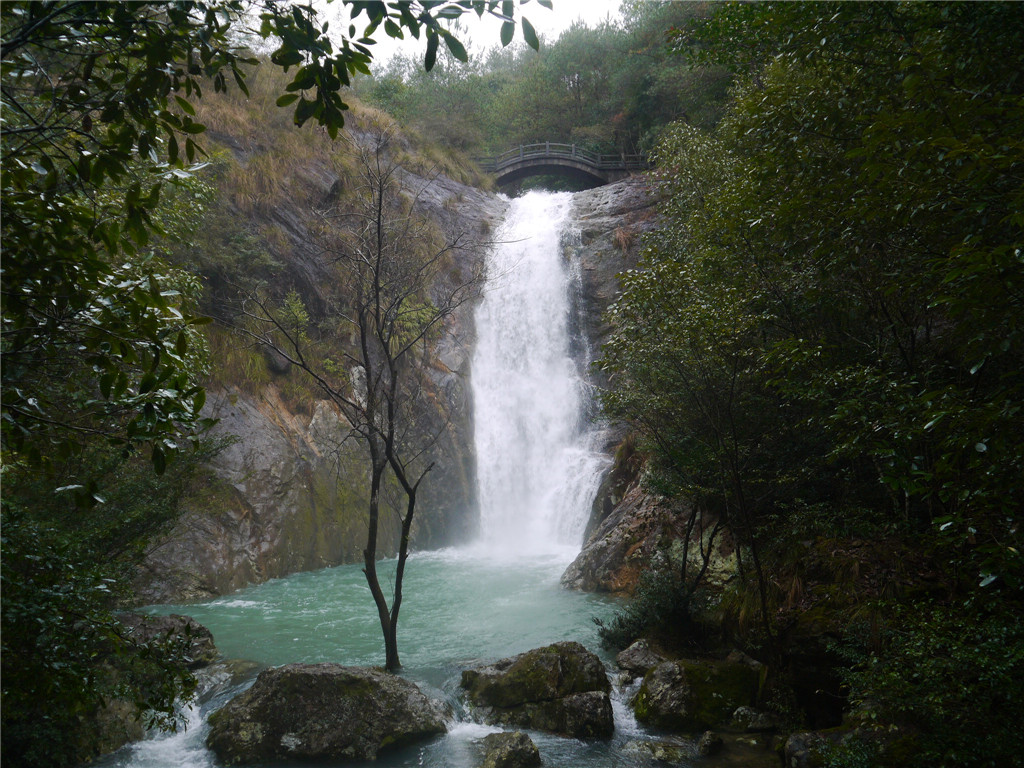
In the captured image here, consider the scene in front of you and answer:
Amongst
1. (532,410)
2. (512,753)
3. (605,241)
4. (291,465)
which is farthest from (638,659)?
(605,241)

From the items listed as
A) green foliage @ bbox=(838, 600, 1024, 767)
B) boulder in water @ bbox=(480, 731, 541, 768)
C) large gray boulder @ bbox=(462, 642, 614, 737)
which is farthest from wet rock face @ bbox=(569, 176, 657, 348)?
green foliage @ bbox=(838, 600, 1024, 767)

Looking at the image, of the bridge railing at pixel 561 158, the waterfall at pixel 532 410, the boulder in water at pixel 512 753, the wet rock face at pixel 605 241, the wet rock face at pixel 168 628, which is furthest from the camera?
the bridge railing at pixel 561 158

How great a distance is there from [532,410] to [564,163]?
14.2m

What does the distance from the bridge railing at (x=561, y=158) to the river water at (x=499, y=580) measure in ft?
7.93

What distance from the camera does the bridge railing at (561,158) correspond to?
2858 centimetres

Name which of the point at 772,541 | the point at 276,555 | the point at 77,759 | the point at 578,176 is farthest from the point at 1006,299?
the point at 578,176

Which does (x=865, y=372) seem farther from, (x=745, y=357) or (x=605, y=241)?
(x=605, y=241)

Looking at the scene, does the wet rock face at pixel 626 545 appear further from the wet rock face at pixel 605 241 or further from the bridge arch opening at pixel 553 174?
the bridge arch opening at pixel 553 174

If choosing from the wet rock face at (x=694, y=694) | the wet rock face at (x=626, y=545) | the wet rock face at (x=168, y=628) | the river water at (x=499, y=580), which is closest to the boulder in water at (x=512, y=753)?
the river water at (x=499, y=580)

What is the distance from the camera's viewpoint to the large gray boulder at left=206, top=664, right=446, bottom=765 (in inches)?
224

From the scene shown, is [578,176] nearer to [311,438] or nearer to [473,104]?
[473,104]

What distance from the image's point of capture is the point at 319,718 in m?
5.86

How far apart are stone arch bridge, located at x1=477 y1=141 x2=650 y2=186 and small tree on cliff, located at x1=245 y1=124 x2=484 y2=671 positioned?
7.78 m

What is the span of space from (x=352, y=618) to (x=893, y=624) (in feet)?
27.4
